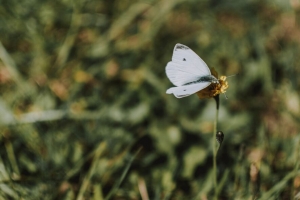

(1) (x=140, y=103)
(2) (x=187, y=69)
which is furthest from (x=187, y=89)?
(1) (x=140, y=103)

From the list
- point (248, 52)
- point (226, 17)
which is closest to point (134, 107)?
point (248, 52)

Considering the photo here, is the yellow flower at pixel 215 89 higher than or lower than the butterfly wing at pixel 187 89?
lower

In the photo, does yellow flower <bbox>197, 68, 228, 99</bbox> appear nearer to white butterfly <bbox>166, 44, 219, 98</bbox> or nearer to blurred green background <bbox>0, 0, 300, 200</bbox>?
white butterfly <bbox>166, 44, 219, 98</bbox>

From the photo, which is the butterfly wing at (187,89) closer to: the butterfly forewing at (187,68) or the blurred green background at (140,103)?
the butterfly forewing at (187,68)

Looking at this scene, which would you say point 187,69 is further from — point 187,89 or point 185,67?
point 187,89

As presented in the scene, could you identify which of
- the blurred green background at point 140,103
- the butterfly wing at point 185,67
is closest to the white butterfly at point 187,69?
the butterfly wing at point 185,67

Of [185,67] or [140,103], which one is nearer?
[185,67]

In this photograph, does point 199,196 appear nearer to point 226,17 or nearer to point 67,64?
point 67,64
